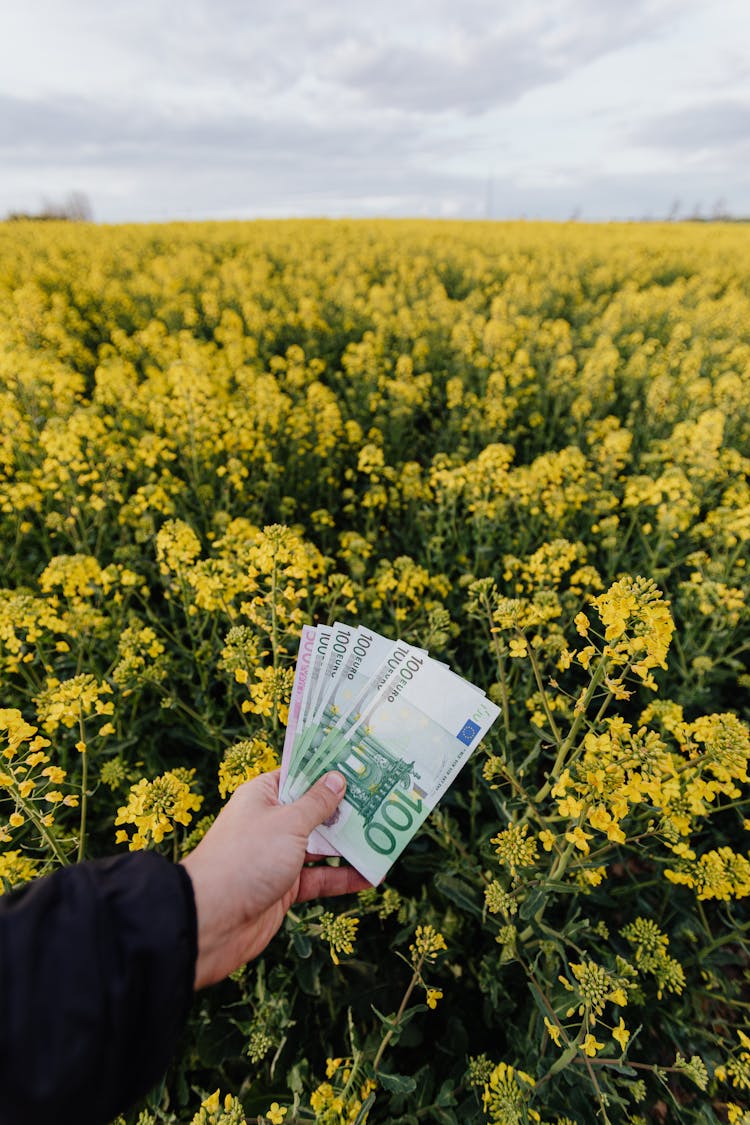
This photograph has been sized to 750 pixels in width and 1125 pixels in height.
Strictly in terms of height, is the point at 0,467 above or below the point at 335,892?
above

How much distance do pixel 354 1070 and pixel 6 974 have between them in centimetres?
126

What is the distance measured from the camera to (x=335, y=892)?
6.91 feet

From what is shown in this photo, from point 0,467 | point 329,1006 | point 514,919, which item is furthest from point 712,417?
point 0,467

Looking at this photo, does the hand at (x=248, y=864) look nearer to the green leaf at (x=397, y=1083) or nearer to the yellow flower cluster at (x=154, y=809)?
the yellow flower cluster at (x=154, y=809)

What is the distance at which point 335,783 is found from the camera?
6.24 feet

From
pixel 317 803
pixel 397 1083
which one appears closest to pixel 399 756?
pixel 317 803

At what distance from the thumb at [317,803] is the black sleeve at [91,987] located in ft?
1.42

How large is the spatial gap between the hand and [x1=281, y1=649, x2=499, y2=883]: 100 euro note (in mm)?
125

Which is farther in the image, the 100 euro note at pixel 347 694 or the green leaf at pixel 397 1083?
the 100 euro note at pixel 347 694

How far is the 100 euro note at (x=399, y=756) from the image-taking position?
77.1 inches

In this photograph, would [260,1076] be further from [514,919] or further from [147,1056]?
[147,1056]

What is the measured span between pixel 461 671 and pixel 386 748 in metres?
1.52

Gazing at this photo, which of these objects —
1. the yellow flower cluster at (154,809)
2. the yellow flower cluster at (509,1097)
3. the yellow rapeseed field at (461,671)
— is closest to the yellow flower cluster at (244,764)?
the yellow rapeseed field at (461,671)

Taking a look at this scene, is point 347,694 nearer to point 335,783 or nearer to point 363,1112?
point 335,783
